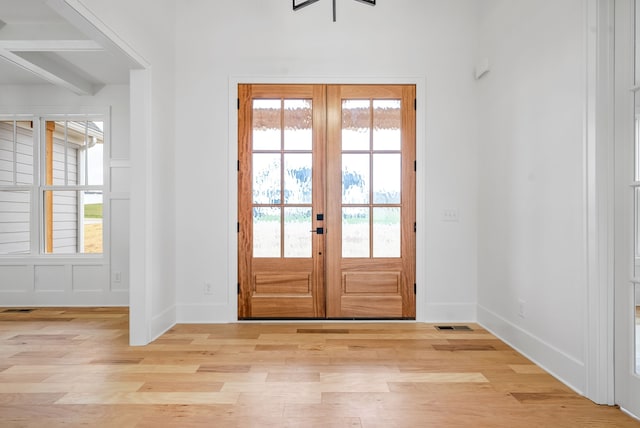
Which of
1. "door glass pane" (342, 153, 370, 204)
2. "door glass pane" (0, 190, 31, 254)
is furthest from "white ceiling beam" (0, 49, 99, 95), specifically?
"door glass pane" (342, 153, 370, 204)

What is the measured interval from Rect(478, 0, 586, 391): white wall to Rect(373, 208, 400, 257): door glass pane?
84 centimetres

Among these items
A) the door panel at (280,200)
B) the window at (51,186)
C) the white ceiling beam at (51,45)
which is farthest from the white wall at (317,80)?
the window at (51,186)

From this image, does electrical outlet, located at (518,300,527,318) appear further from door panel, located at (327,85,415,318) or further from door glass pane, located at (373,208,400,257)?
door glass pane, located at (373,208,400,257)

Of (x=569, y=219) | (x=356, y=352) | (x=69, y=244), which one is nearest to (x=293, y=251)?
(x=356, y=352)

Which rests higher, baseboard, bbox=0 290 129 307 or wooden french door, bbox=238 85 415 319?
wooden french door, bbox=238 85 415 319

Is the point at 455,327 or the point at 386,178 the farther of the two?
the point at 386,178

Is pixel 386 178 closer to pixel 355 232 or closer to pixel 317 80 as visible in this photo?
pixel 355 232

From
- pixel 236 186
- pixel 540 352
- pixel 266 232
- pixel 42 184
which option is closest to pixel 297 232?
pixel 266 232

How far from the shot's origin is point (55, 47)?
3574 mm

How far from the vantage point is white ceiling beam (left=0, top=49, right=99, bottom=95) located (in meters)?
3.83

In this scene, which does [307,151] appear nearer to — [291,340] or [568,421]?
[291,340]

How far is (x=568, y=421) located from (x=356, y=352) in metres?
1.47

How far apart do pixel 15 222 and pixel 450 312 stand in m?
5.47

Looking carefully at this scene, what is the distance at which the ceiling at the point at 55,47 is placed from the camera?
297 centimetres
